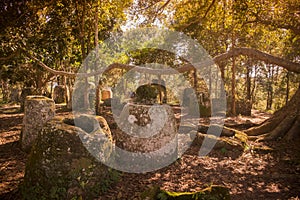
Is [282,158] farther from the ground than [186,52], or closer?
closer

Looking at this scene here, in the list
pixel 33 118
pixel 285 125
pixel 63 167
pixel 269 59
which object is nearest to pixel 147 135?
pixel 63 167

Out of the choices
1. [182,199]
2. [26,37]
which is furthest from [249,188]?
[26,37]

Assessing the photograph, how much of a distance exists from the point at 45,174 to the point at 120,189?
1685 millimetres

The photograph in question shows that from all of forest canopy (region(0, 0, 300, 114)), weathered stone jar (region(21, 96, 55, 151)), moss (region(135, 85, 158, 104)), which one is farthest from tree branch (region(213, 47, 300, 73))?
Answer: moss (region(135, 85, 158, 104))

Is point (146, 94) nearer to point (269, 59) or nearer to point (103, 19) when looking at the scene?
point (103, 19)

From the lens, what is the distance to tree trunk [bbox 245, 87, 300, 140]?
841 cm

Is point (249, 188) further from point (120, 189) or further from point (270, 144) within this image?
point (270, 144)

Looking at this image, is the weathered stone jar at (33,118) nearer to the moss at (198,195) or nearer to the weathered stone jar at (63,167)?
the weathered stone jar at (63,167)

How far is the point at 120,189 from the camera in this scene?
16.6 ft

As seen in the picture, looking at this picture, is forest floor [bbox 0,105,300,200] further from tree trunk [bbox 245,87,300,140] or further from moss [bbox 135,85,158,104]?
moss [bbox 135,85,158,104]

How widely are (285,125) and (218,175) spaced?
4749 mm

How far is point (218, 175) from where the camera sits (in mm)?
5938

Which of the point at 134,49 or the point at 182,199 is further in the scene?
the point at 134,49

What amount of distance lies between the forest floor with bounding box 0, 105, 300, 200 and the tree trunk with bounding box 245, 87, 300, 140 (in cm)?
63
